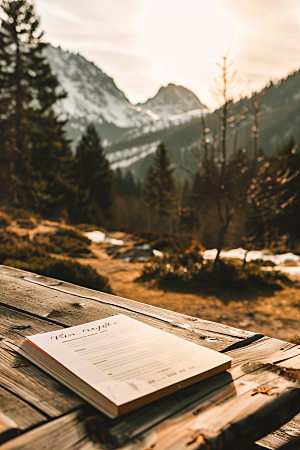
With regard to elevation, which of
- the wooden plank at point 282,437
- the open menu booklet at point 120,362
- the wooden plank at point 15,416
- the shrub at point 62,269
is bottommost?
the shrub at point 62,269

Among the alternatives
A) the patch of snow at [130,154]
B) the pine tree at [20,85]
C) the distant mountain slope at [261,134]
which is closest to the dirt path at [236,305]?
the pine tree at [20,85]

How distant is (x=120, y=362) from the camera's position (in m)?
0.91

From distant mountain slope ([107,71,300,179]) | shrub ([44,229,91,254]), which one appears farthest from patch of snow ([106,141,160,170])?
shrub ([44,229,91,254])

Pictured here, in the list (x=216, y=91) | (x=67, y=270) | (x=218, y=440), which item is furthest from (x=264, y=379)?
(x=216, y=91)

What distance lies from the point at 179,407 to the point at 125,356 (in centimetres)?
22

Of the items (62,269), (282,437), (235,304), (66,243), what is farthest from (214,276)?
(282,437)

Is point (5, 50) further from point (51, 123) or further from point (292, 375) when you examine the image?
point (292, 375)

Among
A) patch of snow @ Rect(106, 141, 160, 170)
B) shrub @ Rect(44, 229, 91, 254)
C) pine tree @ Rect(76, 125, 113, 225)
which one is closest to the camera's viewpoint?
shrub @ Rect(44, 229, 91, 254)

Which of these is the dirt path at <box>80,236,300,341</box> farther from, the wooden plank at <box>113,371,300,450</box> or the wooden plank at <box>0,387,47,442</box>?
the wooden plank at <box>0,387,47,442</box>

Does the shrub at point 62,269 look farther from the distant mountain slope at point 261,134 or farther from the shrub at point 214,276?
the distant mountain slope at point 261,134

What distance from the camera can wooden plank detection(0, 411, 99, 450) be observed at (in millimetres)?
654

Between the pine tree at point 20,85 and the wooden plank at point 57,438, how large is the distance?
65.2 feet

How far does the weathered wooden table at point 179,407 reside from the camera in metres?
0.68

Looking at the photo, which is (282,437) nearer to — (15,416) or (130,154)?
(15,416)
